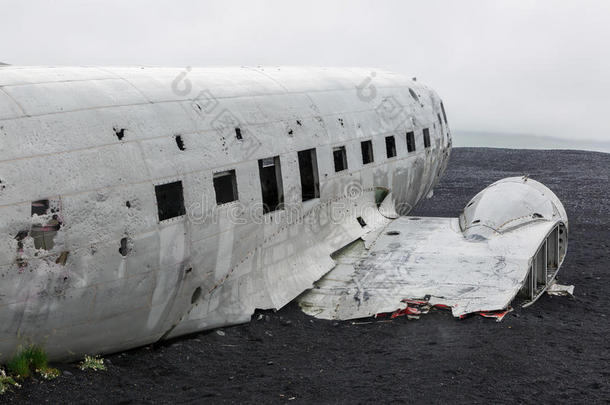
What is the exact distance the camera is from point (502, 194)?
18.9 meters

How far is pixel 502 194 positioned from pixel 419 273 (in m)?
4.28

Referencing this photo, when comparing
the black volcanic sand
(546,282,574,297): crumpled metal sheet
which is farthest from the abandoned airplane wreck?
(546,282,574,297): crumpled metal sheet

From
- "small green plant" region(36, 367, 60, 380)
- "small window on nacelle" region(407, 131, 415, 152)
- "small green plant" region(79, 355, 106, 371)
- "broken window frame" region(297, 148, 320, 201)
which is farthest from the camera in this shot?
"small window on nacelle" region(407, 131, 415, 152)

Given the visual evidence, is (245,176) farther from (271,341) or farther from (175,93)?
(271,341)

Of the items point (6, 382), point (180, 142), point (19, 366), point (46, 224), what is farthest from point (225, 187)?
point (6, 382)

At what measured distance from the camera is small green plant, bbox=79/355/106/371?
467 inches

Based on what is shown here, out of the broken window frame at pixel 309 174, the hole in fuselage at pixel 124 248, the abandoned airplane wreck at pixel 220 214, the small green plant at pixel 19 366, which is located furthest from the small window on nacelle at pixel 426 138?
the small green plant at pixel 19 366

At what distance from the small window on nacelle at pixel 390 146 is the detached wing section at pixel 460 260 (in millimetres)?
2032

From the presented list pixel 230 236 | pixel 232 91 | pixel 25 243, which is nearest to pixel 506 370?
pixel 230 236

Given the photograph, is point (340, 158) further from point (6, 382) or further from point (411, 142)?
point (6, 382)

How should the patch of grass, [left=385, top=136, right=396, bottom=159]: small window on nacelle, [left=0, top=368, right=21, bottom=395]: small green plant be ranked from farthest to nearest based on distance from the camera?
[left=385, top=136, right=396, bottom=159]: small window on nacelle, the patch of grass, [left=0, top=368, right=21, bottom=395]: small green plant

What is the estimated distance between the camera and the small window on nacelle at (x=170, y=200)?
12.2 m

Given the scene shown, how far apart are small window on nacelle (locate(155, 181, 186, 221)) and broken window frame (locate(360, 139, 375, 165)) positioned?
7.00 metres

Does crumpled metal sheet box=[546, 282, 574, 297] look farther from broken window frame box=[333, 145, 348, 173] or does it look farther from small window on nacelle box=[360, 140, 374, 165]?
broken window frame box=[333, 145, 348, 173]
